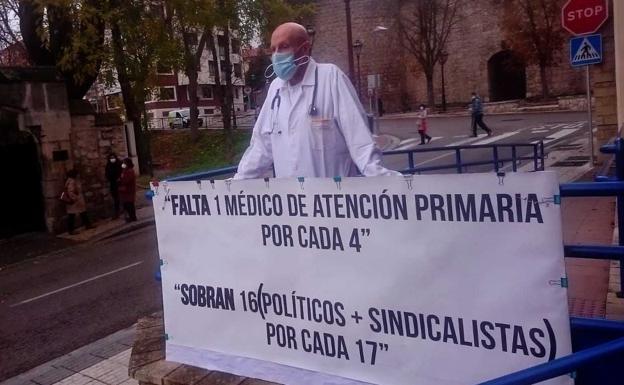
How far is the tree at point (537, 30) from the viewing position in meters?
37.2

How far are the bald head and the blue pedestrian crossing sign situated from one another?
35.9 ft

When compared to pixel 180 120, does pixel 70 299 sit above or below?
below

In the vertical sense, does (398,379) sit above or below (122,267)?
above

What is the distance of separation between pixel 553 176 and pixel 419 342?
86 cm

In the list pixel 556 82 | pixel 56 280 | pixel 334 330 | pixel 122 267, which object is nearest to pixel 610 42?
pixel 122 267

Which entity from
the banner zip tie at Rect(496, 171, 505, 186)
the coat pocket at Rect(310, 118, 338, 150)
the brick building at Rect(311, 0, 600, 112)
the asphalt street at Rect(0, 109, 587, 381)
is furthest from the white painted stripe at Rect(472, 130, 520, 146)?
the banner zip tie at Rect(496, 171, 505, 186)

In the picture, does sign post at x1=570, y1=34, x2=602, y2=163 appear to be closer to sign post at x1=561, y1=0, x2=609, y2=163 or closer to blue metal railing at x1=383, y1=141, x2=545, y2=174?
sign post at x1=561, y1=0, x2=609, y2=163

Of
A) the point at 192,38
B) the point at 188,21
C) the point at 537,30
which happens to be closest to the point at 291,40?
the point at 188,21

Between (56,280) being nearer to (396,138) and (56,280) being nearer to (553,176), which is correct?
(553,176)

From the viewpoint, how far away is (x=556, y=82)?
41.8 m

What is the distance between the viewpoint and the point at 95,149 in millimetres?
16062

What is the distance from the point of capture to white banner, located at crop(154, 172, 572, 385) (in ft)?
7.22

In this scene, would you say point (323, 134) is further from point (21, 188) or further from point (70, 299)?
point (21, 188)

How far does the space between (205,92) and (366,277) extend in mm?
70550
